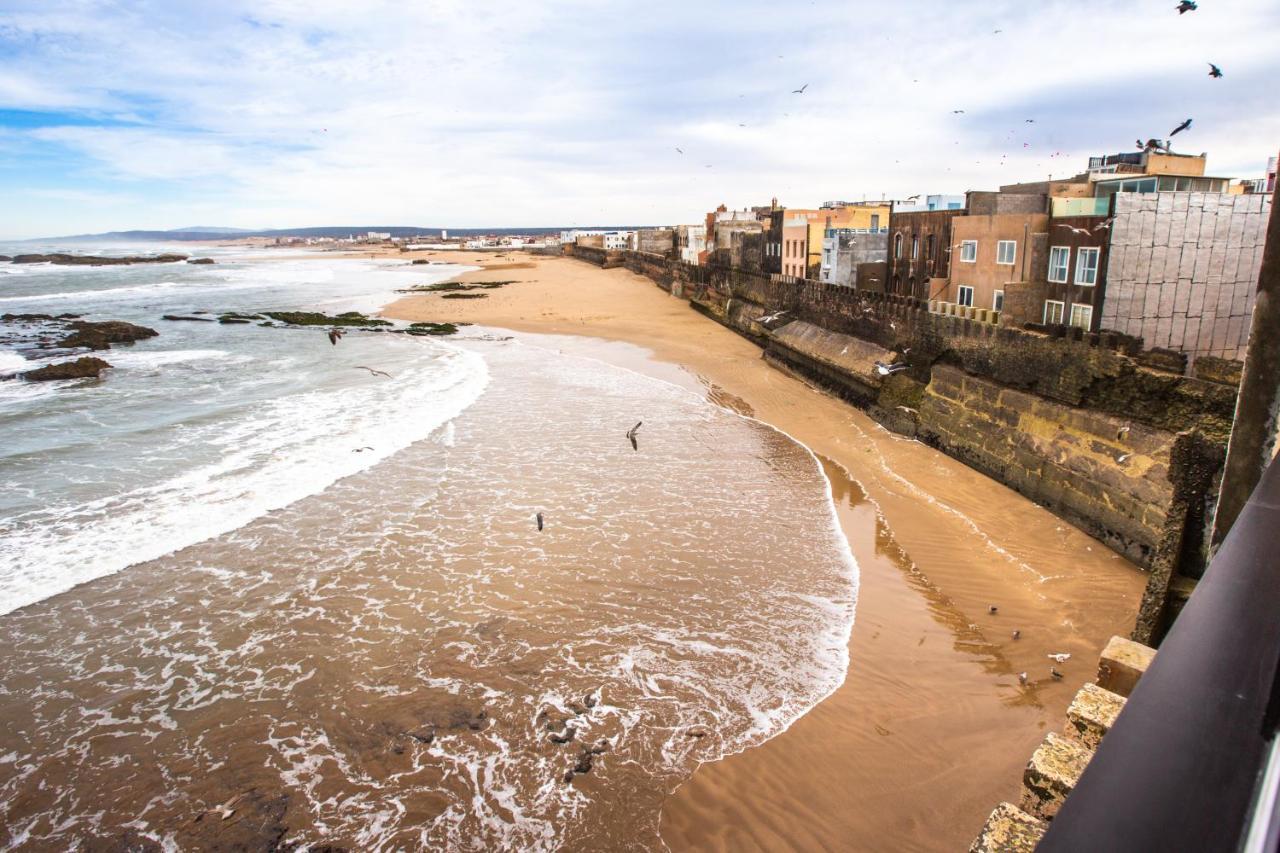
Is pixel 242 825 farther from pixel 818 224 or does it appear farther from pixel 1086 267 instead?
pixel 818 224

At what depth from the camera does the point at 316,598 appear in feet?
34.9

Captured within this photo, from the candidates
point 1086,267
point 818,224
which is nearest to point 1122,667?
point 1086,267

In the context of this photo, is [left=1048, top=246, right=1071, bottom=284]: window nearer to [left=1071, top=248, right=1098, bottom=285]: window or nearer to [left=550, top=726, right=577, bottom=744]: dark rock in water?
[left=1071, top=248, right=1098, bottom=285]: window

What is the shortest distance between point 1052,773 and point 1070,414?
558 inches

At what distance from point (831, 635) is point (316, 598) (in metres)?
7.50

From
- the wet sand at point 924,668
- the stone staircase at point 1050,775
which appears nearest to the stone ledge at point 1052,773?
the stone staircase at point 1050,775

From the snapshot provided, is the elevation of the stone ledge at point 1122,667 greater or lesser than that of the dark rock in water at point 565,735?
greater

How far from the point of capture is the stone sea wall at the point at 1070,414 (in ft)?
31.6

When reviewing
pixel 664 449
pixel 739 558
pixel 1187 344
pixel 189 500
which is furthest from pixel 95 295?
pixel 1187 344

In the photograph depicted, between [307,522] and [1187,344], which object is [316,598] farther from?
[1187,344]

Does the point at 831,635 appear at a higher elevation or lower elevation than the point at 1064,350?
lower

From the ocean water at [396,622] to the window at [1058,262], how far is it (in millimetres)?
8511

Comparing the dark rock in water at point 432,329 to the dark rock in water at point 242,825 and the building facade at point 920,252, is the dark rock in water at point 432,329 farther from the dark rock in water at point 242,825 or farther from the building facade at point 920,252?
the dark rock in water at point 242,825

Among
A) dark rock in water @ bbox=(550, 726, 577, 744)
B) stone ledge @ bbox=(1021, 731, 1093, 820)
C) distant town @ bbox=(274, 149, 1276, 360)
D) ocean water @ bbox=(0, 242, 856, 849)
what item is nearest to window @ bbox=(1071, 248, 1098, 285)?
distant town @ bbox=(274, 149, 1276, 360)
